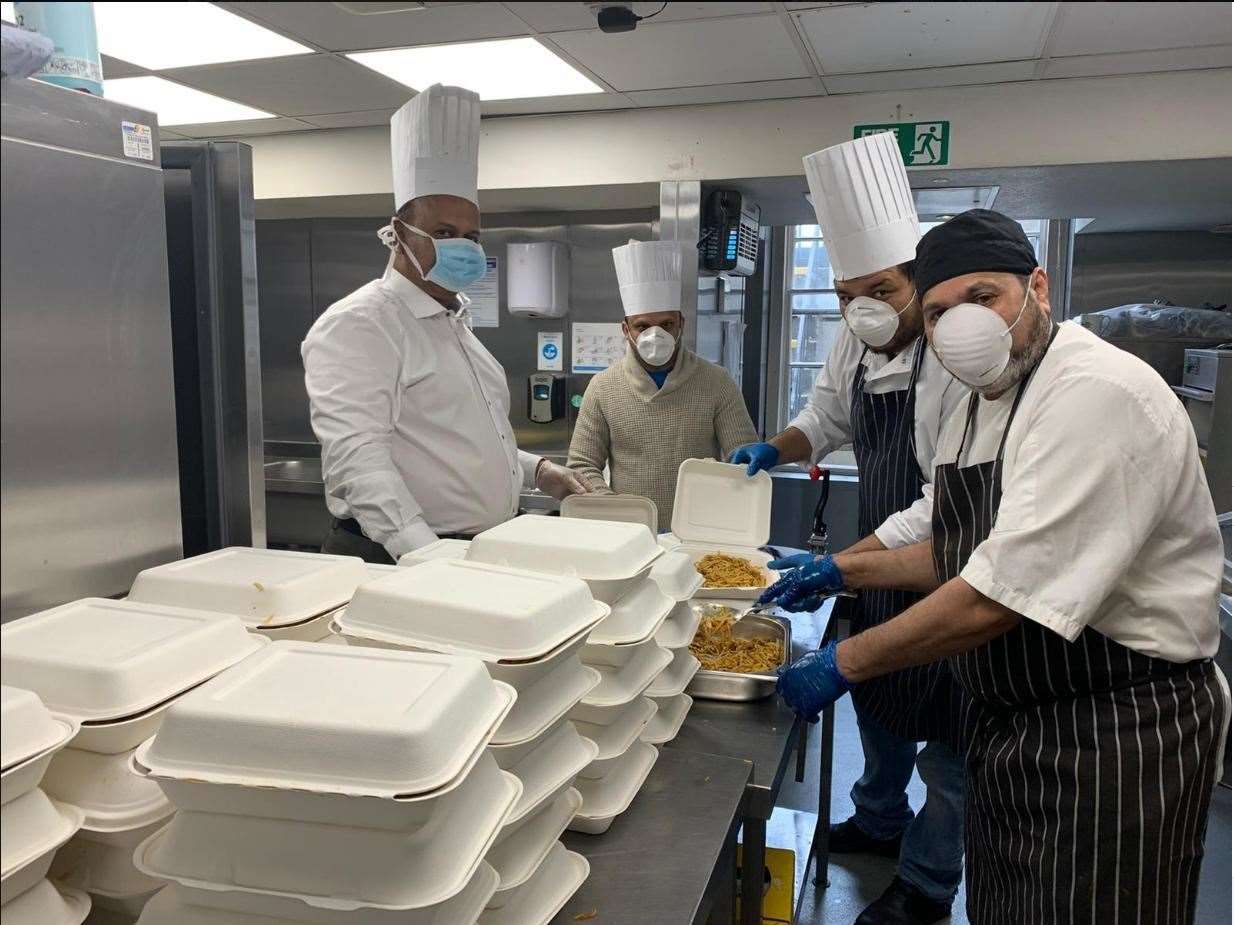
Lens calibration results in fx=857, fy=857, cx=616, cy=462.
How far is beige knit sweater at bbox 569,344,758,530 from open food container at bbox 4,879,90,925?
2.41 metres

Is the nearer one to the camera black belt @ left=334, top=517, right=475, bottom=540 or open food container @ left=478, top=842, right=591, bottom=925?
open food container @ left=478, top=842, right=591, bottom=925

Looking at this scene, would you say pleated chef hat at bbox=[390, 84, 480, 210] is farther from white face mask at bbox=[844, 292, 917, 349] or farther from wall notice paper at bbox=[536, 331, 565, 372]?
wall notice paper at bbox=[536, 331, 565, 372]

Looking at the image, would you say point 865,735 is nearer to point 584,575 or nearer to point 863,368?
point 863,368

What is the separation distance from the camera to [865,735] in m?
2.80

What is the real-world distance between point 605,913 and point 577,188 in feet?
9.95

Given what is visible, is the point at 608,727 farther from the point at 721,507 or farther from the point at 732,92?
the point at 732,92

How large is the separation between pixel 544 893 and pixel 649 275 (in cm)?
241

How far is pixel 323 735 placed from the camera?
29.9 inches

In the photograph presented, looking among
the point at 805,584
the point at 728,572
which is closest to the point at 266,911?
the point at 805,584

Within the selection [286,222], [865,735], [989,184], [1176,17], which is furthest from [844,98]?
[286,222]

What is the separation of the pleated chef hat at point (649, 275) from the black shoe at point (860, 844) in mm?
1953

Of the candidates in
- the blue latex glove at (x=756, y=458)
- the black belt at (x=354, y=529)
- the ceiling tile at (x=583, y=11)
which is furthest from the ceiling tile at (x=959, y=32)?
the blue latex glove at (x=756, y=458)

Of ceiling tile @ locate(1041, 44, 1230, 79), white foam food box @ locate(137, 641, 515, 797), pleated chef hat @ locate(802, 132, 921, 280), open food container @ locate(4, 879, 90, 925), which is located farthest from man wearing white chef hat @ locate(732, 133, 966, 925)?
open food container @ locate(4, 879, 90, 925)

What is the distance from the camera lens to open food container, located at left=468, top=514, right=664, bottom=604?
1328 millimetres
